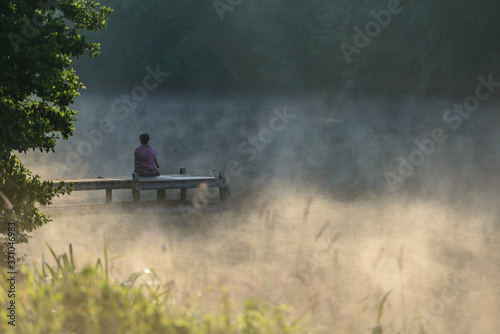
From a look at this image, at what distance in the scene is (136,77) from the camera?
6512 centimetres

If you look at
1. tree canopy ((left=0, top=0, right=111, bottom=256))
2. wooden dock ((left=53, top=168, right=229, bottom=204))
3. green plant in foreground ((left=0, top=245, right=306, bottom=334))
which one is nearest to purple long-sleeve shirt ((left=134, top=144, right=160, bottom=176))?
wooden dock ((left=53, top=168, right=229, bottom=204))

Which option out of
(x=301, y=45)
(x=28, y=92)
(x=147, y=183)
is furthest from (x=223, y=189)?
(x=301, y=45)

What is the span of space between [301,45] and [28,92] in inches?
1865

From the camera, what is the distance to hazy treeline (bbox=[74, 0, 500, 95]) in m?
44.0

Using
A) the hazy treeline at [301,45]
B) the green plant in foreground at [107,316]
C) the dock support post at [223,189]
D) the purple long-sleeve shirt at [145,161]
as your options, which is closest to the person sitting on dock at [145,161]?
the purple long-sleeve shirt at [145,161]

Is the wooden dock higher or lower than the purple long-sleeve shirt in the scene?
lower

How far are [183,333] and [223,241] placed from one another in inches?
398

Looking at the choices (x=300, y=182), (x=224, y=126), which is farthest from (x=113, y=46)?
(x=300, y=182)

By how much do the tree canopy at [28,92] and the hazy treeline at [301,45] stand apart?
34174 millimetres

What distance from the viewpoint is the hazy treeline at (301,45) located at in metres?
44.0

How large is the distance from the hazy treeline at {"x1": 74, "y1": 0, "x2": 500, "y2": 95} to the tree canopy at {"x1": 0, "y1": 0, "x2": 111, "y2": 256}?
34.2 metres

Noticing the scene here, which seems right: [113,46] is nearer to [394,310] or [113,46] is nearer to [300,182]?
[300,182]

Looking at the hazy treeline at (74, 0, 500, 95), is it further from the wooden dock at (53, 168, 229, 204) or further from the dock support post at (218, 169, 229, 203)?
the wooden dock at (53, 168, 229, 204)

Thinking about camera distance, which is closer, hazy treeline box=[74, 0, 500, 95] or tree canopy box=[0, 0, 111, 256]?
tree canopy box=[0, 0, 111, 256]
